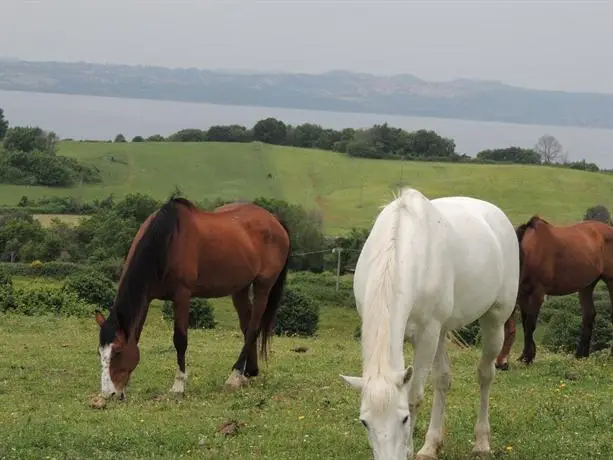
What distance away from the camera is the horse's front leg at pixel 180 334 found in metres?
10.3

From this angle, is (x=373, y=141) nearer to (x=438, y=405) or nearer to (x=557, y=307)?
(x=557, y=307)

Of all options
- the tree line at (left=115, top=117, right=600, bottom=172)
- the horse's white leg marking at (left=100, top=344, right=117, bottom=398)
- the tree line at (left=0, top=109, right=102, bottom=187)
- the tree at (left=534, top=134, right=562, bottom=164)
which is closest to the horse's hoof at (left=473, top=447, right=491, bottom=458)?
the horse's white leg marking at (left=100, top=344, right=117, bottom=398)

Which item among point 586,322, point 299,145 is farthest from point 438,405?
point 299,145

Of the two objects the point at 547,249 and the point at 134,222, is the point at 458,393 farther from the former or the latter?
the point at 134,222

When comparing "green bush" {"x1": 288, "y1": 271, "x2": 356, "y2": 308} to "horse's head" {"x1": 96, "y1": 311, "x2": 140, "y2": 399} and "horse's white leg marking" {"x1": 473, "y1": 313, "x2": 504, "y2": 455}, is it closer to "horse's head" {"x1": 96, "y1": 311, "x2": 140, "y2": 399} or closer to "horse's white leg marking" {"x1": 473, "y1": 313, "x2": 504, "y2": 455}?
"horse's head" {"x1": 96, "y1": 311, "x2": 140, "y2": 399}

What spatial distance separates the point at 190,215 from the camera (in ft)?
35.0

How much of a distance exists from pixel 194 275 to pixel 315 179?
78217 mm

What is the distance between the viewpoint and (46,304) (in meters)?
24.9

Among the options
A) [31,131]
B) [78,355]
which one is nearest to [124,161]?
[31,131]

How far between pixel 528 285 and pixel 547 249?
0.72m

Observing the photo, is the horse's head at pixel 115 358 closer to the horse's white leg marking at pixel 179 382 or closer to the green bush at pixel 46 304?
the horse's white leg marking at pixel 179 382

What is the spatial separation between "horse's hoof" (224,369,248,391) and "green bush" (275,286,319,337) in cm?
1854

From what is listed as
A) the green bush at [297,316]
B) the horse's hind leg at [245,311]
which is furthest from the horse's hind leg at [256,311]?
the green bush at [297,316]

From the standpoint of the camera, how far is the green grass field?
719cm
